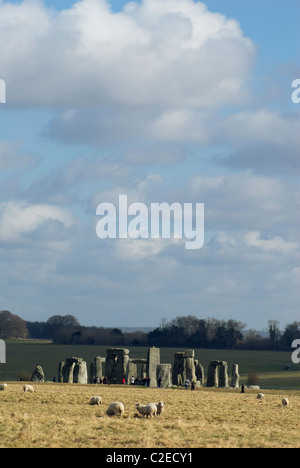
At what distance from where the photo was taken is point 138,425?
26.5 meters

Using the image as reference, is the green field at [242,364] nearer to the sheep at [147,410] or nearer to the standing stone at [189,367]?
the standing stone at [189,367]

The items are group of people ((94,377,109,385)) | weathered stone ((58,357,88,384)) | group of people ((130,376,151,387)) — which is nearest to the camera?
group of people ((130,376,151,387))

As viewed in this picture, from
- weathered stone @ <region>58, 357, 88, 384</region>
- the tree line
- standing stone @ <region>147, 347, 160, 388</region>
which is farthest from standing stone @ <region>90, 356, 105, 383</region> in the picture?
the tree line

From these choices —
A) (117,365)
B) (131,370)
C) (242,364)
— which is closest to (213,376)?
(131,370)

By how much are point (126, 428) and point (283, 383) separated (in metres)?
49.6

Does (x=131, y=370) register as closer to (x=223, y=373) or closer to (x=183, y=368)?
(x=183, y=368)

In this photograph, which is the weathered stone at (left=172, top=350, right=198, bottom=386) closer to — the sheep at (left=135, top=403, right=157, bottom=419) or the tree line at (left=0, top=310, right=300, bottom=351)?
the sheep at (left=135, top=403, right=157, bottom=419)

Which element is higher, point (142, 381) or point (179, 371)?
point (179, 371)

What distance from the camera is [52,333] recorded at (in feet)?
642

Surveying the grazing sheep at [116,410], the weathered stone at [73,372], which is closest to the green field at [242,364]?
the weathered stone at [73,372]

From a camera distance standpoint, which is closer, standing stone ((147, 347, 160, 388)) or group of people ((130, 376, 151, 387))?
group of people ((130, 376, 151, 387))

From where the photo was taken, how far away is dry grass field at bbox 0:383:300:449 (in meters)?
22.8

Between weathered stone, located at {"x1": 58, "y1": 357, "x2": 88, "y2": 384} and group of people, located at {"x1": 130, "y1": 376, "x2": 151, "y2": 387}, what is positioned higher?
weathered stone, located at {"x1": 58, "y1": 357, "x2": 88, "y2": 384}

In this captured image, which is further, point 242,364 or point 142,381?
point 242,364
